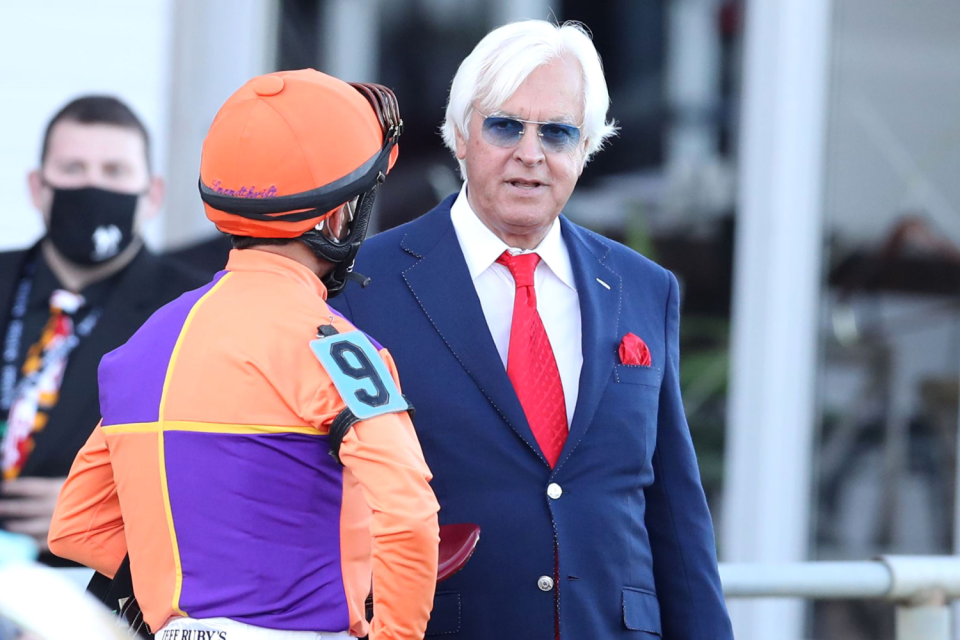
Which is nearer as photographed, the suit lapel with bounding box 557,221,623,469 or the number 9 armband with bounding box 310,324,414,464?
the number 9 armband with bounding box 310,324,414,464

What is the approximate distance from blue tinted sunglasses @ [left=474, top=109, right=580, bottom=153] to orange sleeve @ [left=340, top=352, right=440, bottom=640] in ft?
2.66

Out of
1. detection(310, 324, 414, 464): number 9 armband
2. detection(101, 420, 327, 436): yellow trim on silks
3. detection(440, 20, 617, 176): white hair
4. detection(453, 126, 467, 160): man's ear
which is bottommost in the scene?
detection(101, 420, 327, 436): yellow trim on silks

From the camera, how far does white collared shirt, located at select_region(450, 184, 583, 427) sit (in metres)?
2.38

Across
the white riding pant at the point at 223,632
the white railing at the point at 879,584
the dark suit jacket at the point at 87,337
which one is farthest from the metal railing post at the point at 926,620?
the dark suit jacket at the point at 87,337

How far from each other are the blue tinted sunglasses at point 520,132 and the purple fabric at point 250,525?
33.3 inches

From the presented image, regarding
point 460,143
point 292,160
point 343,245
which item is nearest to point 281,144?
point 292,160

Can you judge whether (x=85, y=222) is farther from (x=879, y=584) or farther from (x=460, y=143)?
(x=879, y=584)

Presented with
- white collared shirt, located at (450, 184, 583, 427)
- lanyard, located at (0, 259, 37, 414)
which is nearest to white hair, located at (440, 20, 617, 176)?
white collared shirt, located at (450, 184, 583, 427)

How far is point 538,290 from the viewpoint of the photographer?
95.8 inches

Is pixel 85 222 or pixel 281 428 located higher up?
pixel 85 222

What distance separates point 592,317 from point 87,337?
1695 mm

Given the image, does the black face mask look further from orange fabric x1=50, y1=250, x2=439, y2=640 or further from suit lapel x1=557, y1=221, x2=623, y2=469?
orange fabric x1=50, y1=250, x2=439, y2=640

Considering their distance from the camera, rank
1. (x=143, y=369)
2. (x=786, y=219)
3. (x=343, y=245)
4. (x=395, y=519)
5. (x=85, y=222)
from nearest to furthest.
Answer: (x=395, y=519) < (x=143, y=369) < (x=343, y=245) < (x=85, y=222) < (x=786, y=219)

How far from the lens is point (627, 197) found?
5.61 metres
